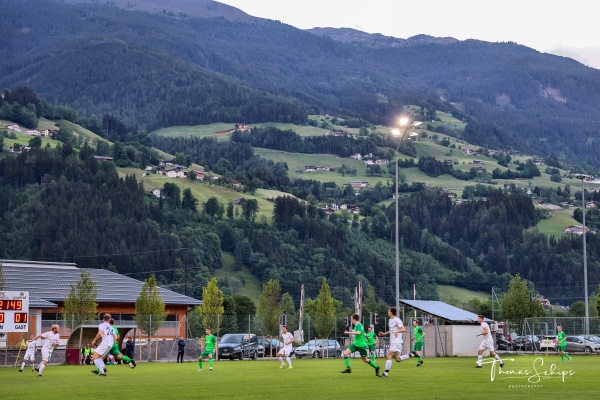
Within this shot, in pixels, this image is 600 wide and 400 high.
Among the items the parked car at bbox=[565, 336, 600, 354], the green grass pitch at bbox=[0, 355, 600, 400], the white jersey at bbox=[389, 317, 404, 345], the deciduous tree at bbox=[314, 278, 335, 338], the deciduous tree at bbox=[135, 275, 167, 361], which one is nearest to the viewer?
the green grass pitch at bbox=[0, 355, 600, 400]

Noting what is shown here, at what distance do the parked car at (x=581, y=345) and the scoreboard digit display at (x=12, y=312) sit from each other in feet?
111

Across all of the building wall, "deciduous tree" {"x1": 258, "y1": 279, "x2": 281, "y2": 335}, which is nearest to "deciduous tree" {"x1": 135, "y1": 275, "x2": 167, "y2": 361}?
the building wall

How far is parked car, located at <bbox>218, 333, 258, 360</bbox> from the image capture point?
6469 centimetres

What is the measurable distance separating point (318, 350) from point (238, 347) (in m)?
6.52

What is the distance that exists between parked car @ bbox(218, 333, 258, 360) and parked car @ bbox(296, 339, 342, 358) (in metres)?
3.61

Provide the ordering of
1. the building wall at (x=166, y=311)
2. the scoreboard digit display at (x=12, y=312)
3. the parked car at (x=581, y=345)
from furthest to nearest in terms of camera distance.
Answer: the building wall at (x=166, y=311)
the parked car at (x=581, y=345)
the scoreboard digit display at (x=12, y=312)

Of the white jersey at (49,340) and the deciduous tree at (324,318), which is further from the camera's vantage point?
the deciduous tree at (324,318)

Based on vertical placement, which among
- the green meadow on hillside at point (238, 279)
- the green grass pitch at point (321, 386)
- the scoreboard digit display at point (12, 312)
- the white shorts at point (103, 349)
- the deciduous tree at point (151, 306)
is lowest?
the green grass pitch at point (321, 386)

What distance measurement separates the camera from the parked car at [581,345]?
67.2 meters

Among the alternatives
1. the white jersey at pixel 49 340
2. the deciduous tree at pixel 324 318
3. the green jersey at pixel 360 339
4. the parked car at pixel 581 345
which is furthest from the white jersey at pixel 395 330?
the deciduous tree at pixel 324 318

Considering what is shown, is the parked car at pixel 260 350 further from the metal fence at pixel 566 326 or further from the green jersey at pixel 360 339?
the green jersey at pixel 360 339

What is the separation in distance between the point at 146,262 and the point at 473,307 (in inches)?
2036

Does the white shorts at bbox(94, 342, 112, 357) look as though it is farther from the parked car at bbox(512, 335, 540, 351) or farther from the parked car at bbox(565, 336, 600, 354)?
the parked car at bbox(565, 336, 600, 354)

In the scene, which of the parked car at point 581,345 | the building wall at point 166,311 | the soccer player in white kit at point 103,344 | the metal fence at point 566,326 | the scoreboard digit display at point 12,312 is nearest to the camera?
the soccer player in white kit at point 103,344
